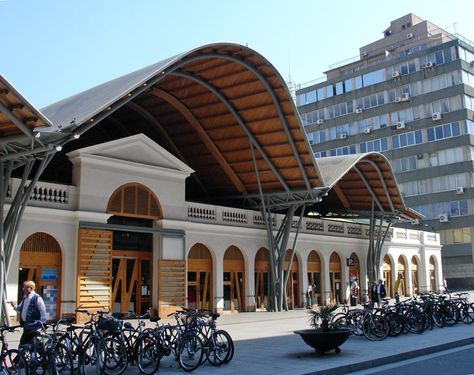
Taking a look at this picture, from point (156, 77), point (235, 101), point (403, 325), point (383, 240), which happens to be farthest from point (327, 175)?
point (403, 325)

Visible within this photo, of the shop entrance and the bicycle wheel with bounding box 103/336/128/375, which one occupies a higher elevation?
the shop entrance

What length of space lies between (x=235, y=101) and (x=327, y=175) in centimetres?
749

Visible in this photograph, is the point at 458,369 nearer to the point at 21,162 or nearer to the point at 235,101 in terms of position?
the point at 21,162

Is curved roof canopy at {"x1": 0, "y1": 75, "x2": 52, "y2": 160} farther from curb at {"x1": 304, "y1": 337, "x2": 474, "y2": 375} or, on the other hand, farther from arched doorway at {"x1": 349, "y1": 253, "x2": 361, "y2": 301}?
arched doorway at {"x1": 349, "y1": 253, "x2": 361, "y2": 301}

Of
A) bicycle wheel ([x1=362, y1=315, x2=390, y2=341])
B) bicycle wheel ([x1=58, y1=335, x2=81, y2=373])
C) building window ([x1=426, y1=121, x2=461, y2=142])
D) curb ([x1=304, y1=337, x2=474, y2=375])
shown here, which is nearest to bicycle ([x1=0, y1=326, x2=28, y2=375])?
bicycle wheel ([x1=58, y1=335, x2=81, y2=373])

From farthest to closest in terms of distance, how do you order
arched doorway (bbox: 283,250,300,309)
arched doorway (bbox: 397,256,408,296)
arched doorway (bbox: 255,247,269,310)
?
1. arched doorway (bbox: 397,256,408,296)
2. arched doorway (bbox: 283,250,300,309)
3. arched doorway (bbox: 255,247,269,310)

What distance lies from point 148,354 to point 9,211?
1170 centimetres

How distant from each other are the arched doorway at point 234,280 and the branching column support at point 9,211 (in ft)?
42.2

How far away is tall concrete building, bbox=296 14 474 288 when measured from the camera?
59.9 metres

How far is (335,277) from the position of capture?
38.2 meters

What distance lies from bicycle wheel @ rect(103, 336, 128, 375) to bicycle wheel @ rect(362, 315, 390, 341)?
8.04 meters

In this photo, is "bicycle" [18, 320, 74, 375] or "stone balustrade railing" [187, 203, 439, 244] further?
"stone balustrade railing" [187, 203, 439, 244]

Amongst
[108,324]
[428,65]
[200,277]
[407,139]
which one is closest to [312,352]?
[108,324]

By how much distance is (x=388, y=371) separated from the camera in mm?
11664
